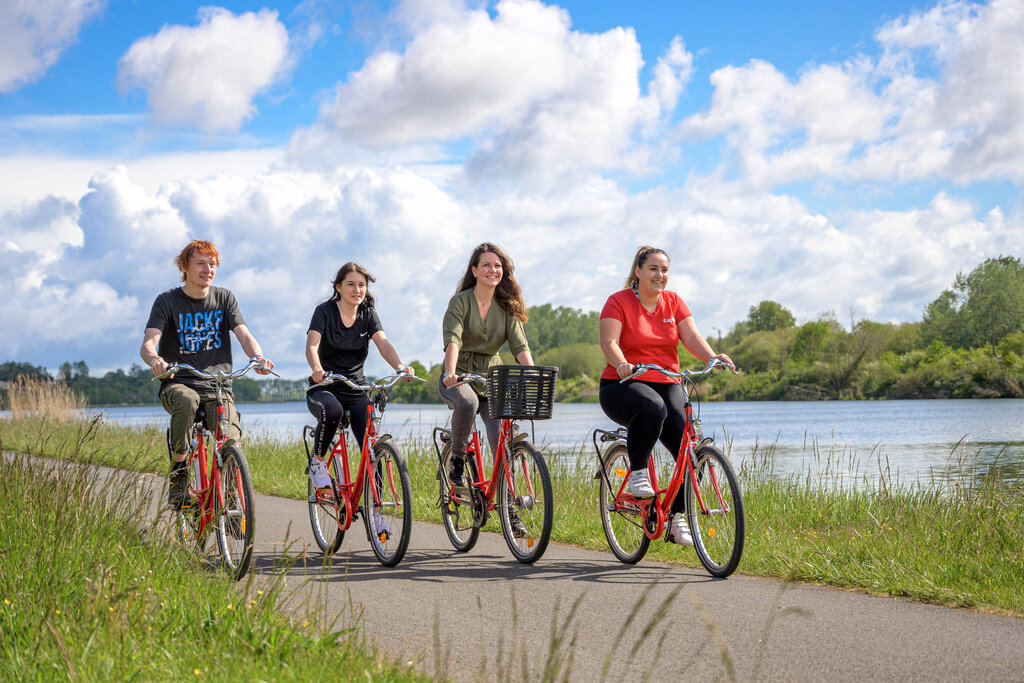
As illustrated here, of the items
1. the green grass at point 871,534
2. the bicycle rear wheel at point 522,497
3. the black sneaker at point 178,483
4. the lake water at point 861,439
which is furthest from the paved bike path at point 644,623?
the lake water at point 861,439

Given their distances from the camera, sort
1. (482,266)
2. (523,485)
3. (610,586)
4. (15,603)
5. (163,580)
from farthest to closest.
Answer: (482,266) < (523,485) < (610,586) < (163,580) < (15,603)

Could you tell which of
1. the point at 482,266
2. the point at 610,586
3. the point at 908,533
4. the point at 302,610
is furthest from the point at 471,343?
the point at 908,533

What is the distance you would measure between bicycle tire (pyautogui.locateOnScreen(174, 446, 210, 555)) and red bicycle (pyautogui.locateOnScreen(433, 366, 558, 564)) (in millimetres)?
1800

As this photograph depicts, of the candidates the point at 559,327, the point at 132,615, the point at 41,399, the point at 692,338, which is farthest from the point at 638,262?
the point at 559,327

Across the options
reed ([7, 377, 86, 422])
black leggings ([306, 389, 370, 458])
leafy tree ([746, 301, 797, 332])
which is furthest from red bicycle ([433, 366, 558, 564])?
leafy tree ([746, 301, 797, 332])

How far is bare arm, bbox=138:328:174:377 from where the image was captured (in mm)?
5766

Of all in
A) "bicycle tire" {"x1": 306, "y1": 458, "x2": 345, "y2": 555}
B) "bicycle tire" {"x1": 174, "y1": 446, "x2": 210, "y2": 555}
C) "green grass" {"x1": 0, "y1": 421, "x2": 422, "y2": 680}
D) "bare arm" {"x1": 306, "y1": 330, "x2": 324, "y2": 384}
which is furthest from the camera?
"bicycle tire" {"x1": 306, "y1": 458, "x2": 345, "y2": 555}

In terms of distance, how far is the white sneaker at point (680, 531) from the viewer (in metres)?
5.95

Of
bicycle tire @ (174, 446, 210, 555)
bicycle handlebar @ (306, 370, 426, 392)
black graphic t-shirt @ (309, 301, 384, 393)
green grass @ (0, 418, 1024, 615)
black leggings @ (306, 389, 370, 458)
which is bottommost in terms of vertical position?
green grass @ (0, 418, 1024, 615)

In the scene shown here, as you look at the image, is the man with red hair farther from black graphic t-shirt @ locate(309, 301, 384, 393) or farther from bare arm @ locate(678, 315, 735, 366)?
bare arm @ locate(678, 315, 735, 366)

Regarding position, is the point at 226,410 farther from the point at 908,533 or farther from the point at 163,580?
the point at 908,533

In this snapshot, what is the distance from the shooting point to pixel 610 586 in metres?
5.50

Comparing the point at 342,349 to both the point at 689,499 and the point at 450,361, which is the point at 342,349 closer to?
the point at 450,361

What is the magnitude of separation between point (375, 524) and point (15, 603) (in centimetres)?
270
